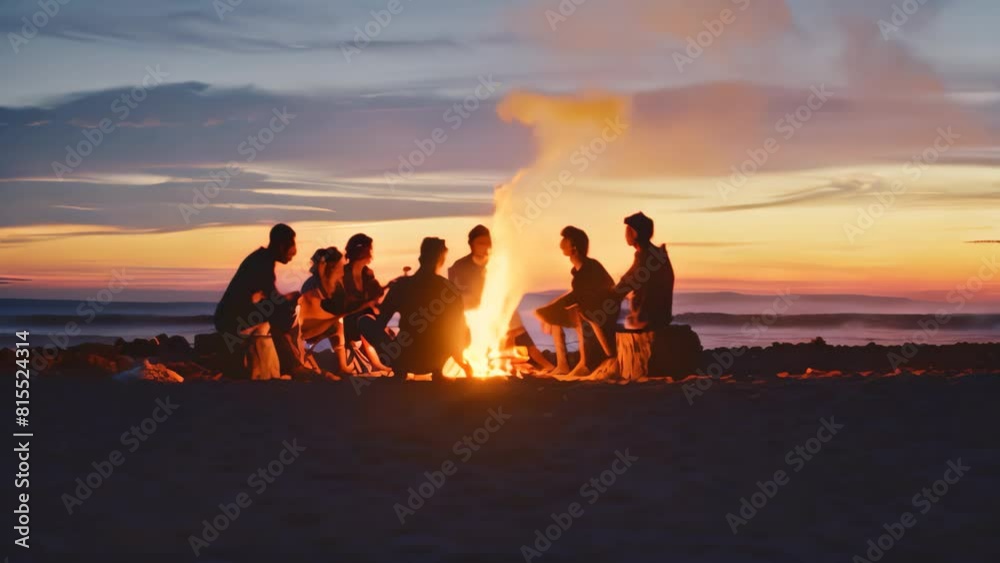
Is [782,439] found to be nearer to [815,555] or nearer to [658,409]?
[658,409]

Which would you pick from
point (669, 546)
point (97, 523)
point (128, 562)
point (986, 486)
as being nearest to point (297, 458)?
point (97, 523)

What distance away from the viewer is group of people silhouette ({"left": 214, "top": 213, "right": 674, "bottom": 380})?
1466cm

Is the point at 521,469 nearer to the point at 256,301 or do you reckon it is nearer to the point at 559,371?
the point at 256,301

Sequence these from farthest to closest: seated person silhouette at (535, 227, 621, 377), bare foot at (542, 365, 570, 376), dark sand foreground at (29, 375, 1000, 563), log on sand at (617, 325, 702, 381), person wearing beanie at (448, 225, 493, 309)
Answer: person wearing beanie at (448, 225, 493, 309), bare foot at (542, 365, 570, 376), seated person silhouette at (535, 227, 621, 377), log on sand at (617, 325, 702, 381), dark sand foreground at (29, 375, 1000, 563)

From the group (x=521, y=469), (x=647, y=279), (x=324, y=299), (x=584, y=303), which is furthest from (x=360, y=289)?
(x=521, y=469)

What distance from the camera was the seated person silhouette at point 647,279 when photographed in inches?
592

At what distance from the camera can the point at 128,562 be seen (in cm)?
729

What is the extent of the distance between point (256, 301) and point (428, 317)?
6.71 ft

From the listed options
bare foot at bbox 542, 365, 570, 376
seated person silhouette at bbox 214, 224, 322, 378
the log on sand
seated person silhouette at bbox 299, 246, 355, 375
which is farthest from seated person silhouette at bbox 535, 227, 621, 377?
seated person silhouette at bbox 214, 224, 322, 378

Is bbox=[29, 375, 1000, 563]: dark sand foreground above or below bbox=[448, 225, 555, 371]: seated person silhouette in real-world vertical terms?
below

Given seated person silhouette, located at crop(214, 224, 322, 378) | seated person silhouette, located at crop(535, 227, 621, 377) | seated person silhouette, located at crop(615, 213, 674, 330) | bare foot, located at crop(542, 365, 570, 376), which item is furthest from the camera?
bare foot, located at crop(542, 365, 570, 376)

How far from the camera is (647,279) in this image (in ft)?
49.5

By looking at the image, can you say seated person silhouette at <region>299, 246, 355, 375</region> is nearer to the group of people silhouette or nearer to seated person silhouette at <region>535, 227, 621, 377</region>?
the group of people silhouette

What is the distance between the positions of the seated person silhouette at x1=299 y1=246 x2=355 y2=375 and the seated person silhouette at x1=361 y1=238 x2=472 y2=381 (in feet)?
4.51
